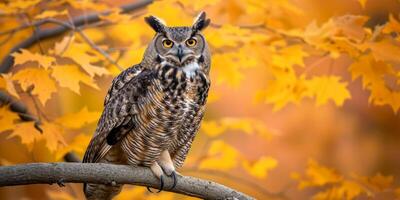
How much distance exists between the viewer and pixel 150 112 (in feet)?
8.95

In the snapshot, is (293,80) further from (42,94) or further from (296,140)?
(296,140)

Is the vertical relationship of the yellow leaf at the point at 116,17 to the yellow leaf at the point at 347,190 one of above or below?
above

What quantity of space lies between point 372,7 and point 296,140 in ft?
5.07

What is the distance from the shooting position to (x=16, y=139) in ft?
18.2

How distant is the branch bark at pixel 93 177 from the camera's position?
2426 millimetres

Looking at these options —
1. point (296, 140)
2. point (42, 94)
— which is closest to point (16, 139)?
point (296, 140)

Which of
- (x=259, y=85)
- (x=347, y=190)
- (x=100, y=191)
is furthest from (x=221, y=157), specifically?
(x=259, y=85)

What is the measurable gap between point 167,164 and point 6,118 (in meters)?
0.78

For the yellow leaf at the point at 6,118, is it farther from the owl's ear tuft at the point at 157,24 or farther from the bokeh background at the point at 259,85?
the owl's ear tuft at the point at 157,24

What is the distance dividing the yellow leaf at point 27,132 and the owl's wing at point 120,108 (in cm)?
27

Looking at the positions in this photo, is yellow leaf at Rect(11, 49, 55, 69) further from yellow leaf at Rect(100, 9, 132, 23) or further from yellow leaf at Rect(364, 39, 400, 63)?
yellow leaf at Rect(364, 39, 400, 63)

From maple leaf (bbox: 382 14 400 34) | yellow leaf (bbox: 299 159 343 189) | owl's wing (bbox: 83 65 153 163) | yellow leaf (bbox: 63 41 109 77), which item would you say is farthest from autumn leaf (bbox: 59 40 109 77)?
yellow leaf (bbox: 299 159 343 189)

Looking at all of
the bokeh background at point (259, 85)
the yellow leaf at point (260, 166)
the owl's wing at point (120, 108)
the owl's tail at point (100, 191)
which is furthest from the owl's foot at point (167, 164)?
the yellow leaf at point (260, 166)

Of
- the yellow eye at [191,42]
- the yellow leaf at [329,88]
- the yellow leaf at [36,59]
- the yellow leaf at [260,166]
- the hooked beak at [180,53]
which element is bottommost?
the hooked beak at [180,53]
